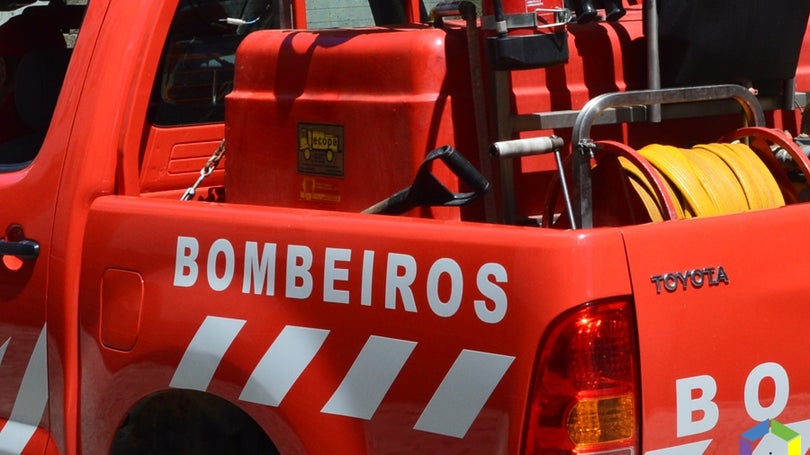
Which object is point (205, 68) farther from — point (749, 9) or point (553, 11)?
point (749, 9)

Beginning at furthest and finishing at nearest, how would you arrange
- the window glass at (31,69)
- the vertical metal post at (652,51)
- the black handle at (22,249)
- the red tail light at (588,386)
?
the window glass at (31,69)
the black handle at (22,249)
the vertical metal post at (652,51)
the red tail light at (588,386)

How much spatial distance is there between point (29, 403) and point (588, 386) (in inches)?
62.2

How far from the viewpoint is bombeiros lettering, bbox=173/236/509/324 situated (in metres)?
2.18

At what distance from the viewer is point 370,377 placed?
2318mm

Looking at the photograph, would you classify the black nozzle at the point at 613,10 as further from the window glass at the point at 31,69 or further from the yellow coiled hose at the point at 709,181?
the window glass at the point at 31,69

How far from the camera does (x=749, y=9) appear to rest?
9.43 ft

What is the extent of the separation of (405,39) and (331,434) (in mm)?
932

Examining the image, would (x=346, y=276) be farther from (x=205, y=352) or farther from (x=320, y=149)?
(x=320, y=149)

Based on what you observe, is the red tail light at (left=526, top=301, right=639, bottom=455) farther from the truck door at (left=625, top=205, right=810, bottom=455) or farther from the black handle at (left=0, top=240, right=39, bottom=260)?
the black handle at (left=0, top=240, right=39, bottom=260)

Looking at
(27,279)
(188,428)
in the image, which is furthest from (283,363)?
(27,279)

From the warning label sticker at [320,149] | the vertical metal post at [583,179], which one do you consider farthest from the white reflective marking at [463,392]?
the warning label sticker at [320,149]

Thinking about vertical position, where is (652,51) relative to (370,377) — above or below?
above

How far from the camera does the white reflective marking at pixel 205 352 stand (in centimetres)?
255

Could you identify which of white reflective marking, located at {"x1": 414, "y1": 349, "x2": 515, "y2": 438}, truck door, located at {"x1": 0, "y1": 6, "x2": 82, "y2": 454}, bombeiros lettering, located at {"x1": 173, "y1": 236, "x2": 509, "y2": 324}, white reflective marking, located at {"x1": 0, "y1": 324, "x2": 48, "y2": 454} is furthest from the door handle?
white reflective marking, located at {"x1": 414, "y1": 349, "x2": 515, "y2": 438}
